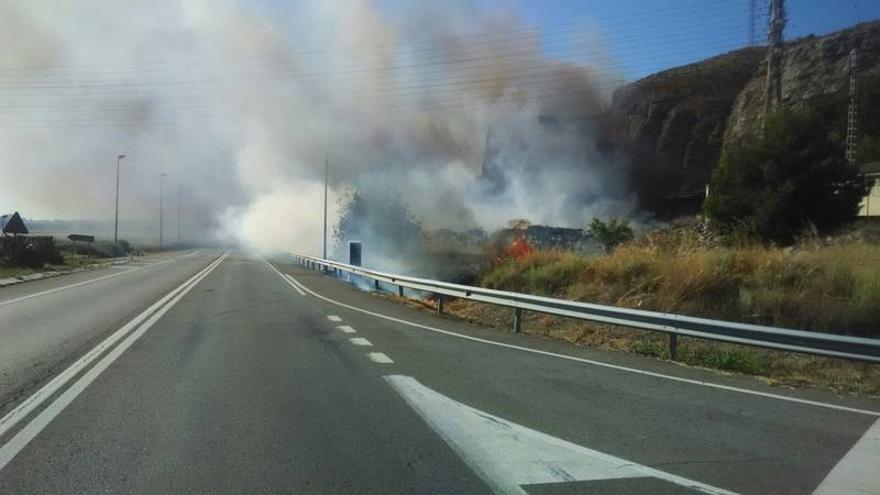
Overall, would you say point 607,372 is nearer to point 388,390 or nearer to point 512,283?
point 388,390

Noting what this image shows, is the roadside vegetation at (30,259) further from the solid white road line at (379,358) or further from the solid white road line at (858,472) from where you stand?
the solid white road line at (858,472)

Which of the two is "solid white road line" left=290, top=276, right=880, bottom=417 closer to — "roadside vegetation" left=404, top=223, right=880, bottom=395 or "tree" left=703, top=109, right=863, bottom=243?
"roadside vegetation" left=404, top=223, right=880, bottom=395

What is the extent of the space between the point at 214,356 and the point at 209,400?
277 cm

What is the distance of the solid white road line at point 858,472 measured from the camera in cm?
455

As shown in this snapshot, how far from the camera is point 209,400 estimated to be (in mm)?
6941

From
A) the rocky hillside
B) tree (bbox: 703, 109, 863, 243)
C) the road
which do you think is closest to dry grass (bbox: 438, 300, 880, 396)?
the road

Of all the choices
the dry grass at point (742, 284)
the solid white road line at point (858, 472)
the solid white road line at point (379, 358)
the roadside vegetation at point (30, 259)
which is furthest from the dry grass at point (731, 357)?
the roadside vegetation at point (30, 259)

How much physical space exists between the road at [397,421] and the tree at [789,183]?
1994 centimetres

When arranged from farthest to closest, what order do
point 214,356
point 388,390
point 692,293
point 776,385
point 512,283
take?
point 512,283
point 692,293
point 214,356
point 776,385
point 388,390

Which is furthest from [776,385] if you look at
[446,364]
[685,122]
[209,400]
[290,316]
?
[685,122]

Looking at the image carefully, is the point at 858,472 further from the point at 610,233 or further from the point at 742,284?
the point at 610,233

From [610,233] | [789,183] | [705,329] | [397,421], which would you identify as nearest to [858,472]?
[397,421]

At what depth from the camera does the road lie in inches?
186

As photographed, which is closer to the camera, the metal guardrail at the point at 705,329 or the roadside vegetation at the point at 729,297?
the metal guardrail at the point at 705,329
